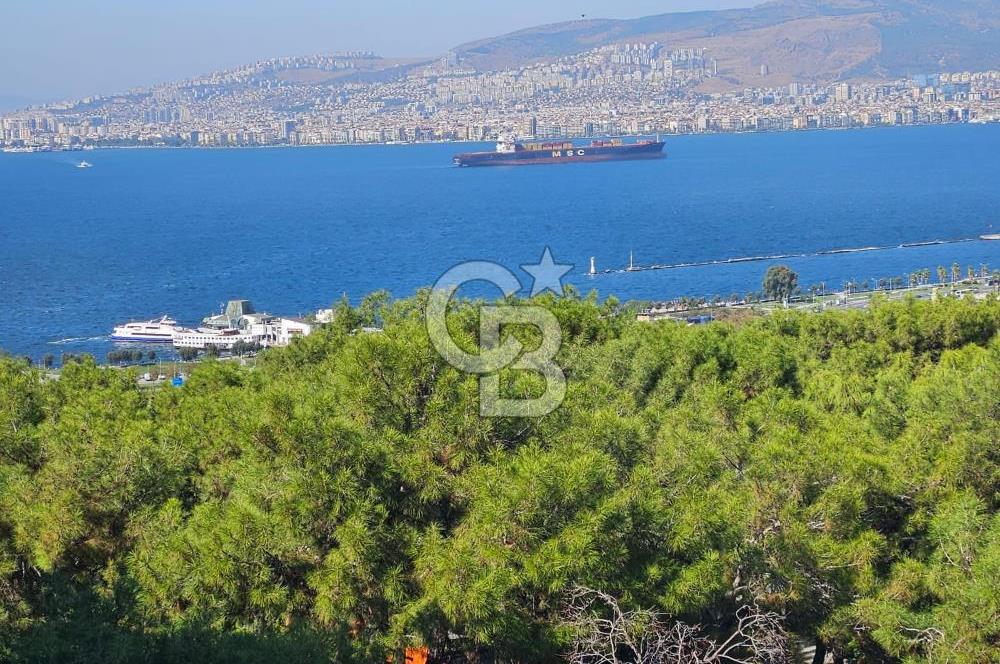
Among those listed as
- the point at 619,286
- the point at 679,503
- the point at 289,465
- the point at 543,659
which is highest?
the point at 289,465

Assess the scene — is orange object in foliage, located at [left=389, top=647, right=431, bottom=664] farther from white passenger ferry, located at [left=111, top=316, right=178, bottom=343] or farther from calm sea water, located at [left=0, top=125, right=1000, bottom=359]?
calm sea water, located at [left=0, top=125, right=1000, bottom=359]

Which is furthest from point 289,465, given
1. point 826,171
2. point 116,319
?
point 826,171

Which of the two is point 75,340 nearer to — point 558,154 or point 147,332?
point 147,332

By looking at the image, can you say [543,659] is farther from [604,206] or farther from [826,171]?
[826,171]

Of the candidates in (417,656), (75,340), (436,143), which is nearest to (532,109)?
(436,143)

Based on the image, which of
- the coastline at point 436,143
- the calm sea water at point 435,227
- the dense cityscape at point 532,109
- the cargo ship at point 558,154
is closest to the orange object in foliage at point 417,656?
the calm sea water at point 435,227

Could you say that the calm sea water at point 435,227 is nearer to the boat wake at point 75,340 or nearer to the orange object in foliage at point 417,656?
the boat wake at point 75,340

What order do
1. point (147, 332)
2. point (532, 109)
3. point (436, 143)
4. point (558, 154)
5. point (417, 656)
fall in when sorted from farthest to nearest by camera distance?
point (532, 109) → point (436, 143) → point (558, 154) → point (147, 332) → point (417, 656)
